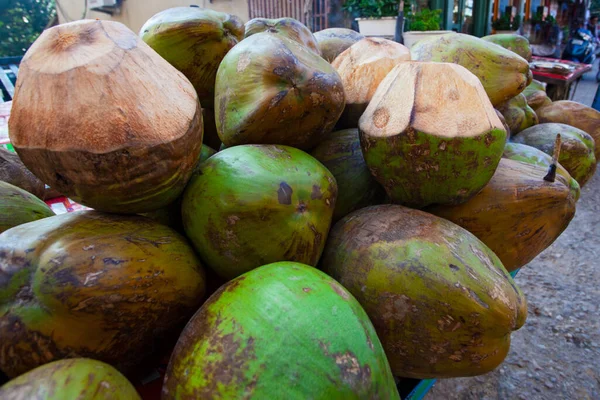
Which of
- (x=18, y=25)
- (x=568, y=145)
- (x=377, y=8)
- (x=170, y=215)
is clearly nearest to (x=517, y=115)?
(x=568, y=145)

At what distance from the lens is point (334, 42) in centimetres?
213

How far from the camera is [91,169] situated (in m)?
0.91

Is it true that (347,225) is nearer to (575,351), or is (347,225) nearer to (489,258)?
(489,258)

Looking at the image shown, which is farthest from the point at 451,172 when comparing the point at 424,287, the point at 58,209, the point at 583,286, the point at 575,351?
the point at 583,286

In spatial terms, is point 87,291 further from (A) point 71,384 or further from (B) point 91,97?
(B) point 91,97

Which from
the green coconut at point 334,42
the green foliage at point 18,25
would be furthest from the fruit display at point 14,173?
the green foliage at point 18,25

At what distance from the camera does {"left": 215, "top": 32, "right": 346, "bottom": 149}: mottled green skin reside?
3.99 feet

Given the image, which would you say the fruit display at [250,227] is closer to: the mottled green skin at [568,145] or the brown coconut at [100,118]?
the brown coconut at [100,118]

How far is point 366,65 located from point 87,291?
1177mm

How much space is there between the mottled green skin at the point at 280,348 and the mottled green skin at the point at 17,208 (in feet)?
1.93

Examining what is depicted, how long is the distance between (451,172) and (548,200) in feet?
1.15

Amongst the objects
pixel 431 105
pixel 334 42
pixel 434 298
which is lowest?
pixel 434 298

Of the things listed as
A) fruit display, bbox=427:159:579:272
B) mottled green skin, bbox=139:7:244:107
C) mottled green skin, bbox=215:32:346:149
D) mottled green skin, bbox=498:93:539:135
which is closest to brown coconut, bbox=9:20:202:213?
mottled green skin, bbox=215:32:346:149

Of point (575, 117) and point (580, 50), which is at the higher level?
point (575, 117)
